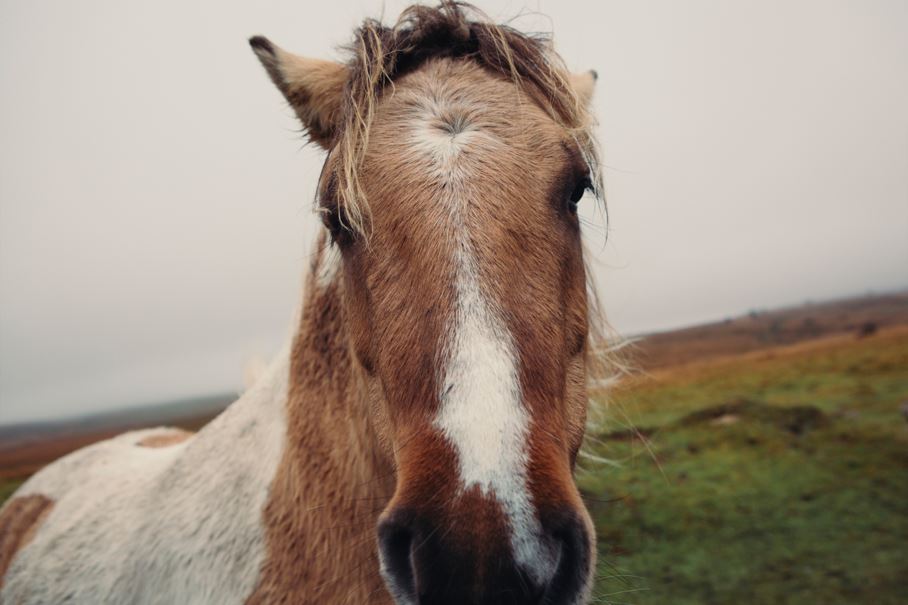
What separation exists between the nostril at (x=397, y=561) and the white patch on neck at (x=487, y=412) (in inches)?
11.0

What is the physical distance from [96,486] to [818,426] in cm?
1539

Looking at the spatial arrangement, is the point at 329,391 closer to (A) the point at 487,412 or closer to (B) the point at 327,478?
(B) the point at 327,478

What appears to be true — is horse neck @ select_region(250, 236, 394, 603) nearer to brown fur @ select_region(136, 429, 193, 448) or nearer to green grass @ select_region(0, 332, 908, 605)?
green grass @ select_region(0, 332, 908, 605)

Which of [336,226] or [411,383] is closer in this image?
[411,383]

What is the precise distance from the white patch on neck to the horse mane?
0.97 m

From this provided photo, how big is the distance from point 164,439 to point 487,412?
14.8ft

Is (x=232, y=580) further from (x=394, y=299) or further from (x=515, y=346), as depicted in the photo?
(x=515, y=346)

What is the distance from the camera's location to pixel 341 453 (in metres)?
2.25

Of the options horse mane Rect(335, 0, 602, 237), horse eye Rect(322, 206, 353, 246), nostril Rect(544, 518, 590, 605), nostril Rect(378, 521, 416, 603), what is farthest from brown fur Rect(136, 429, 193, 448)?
nostril Rect(544, 518, 590, 605)

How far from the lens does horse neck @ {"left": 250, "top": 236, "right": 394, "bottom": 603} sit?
208cm

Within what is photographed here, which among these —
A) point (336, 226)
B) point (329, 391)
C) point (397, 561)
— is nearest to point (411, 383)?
point (397, 561)

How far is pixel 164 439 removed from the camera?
4699 millimetres

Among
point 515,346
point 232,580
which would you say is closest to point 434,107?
point 515,346

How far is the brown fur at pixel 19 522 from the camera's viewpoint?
3.63 metres
